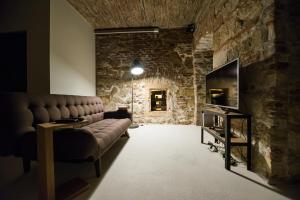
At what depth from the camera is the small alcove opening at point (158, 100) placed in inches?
198

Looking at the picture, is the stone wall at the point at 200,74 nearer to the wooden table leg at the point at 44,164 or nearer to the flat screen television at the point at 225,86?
the flat screen television at the point at 225,86

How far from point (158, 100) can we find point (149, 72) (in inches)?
36.0

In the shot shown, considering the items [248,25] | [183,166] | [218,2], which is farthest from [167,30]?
[183,166]

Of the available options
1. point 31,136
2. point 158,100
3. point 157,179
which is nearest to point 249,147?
point 157,179

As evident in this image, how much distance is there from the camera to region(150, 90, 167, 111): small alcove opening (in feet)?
16.5

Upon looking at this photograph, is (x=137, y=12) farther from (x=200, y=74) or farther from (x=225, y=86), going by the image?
(x=225, y=86)

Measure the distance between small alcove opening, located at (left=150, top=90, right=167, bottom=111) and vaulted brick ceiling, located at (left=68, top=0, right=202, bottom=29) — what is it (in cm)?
198

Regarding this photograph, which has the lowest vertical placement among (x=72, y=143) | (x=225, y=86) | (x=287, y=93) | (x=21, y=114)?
(x=72, y=143)

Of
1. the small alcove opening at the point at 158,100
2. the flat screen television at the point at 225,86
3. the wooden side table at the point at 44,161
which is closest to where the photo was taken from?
the wooden side table at the point at 44,161

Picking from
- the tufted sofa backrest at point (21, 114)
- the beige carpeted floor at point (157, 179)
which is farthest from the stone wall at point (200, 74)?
the tufted sofa backrest at point (21, 114)

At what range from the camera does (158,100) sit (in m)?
5.07

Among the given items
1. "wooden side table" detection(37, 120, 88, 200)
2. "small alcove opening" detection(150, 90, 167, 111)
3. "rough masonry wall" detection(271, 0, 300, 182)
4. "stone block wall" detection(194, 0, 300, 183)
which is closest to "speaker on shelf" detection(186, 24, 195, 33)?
"small alcove opening" detection(150, 90, 167, 111)

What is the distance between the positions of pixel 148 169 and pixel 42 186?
1.04 metres

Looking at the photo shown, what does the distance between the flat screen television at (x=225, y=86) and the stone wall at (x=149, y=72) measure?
1925 millimetres
